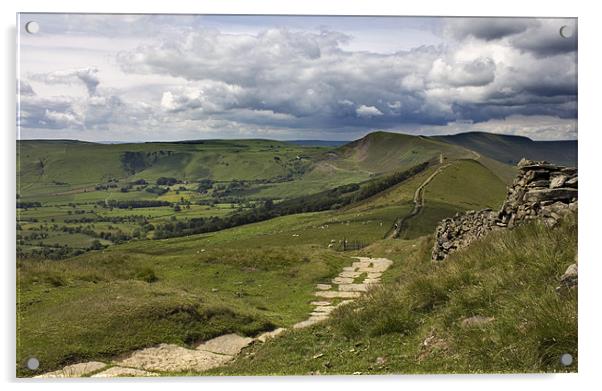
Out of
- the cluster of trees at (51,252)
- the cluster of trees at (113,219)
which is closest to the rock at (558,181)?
the cluster of trees at (113,219)

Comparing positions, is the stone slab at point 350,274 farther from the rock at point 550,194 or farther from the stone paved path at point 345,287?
the rock at point 550,194

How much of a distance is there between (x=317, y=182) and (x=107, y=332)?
6.59 meters

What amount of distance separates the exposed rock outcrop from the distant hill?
1.20 feet

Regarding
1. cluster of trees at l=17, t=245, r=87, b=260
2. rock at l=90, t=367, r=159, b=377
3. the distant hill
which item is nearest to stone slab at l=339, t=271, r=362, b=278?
the distant hill

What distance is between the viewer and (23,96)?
28.4 ft

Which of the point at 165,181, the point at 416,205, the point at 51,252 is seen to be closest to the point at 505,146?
the point at 416,205

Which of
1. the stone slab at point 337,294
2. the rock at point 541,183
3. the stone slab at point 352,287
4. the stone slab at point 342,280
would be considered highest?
the rock at point 541,183

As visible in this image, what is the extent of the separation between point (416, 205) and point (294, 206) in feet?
12.0

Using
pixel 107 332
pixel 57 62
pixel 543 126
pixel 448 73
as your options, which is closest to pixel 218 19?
pixel 57 62

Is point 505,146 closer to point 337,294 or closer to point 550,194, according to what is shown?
point 550,194

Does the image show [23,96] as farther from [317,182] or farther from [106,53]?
[317,182]

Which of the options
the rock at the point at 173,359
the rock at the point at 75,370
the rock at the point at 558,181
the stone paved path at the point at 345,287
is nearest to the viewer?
the rock at the point at 75,370

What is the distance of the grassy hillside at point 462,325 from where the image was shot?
685 centimetres

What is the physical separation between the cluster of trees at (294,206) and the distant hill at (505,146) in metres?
1.26
